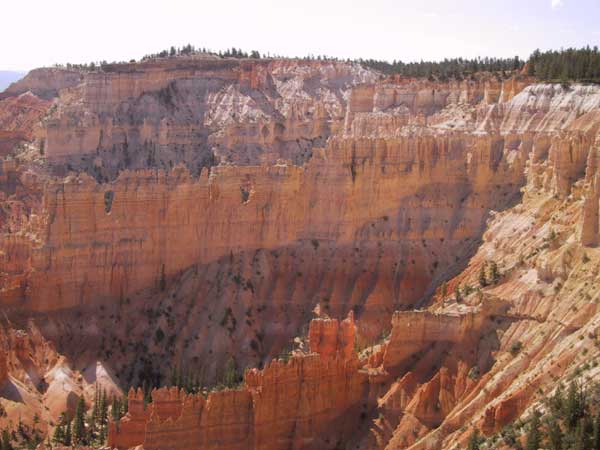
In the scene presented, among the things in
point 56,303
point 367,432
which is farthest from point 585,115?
point 56,303

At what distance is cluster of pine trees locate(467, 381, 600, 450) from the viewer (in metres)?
36.8

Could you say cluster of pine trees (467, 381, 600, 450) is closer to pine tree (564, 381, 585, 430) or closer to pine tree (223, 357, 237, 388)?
pine tree (564, 381, 585, 430)

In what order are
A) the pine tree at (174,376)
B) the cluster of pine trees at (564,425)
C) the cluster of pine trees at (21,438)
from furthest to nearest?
1. the pine tree at (174,376)
2. the cluster of pine trees at (21,438)
3. the cluster of pine trees at (564,425)

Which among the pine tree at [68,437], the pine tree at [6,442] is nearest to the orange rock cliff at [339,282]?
the pine tree at [6,442]

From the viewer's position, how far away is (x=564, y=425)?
38.4 metres

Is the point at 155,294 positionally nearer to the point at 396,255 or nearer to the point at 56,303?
the point at 56,303

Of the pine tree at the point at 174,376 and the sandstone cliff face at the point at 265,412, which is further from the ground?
the sandstone cliff face at the point at 265,412

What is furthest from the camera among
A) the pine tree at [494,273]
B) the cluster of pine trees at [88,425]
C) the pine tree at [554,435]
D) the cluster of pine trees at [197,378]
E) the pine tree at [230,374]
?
the cluster of pine trees at [197,378]

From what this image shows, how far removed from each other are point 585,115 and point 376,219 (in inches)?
558

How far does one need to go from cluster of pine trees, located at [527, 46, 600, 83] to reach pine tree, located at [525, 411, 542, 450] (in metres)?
37.4

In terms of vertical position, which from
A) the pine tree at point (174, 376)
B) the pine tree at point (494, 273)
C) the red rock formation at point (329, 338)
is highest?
the pine tree at point (494, 273)

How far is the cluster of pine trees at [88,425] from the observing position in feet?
174

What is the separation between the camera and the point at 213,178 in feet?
234

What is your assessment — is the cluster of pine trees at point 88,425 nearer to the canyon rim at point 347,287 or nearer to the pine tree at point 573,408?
the canyon rim at point 347,287
